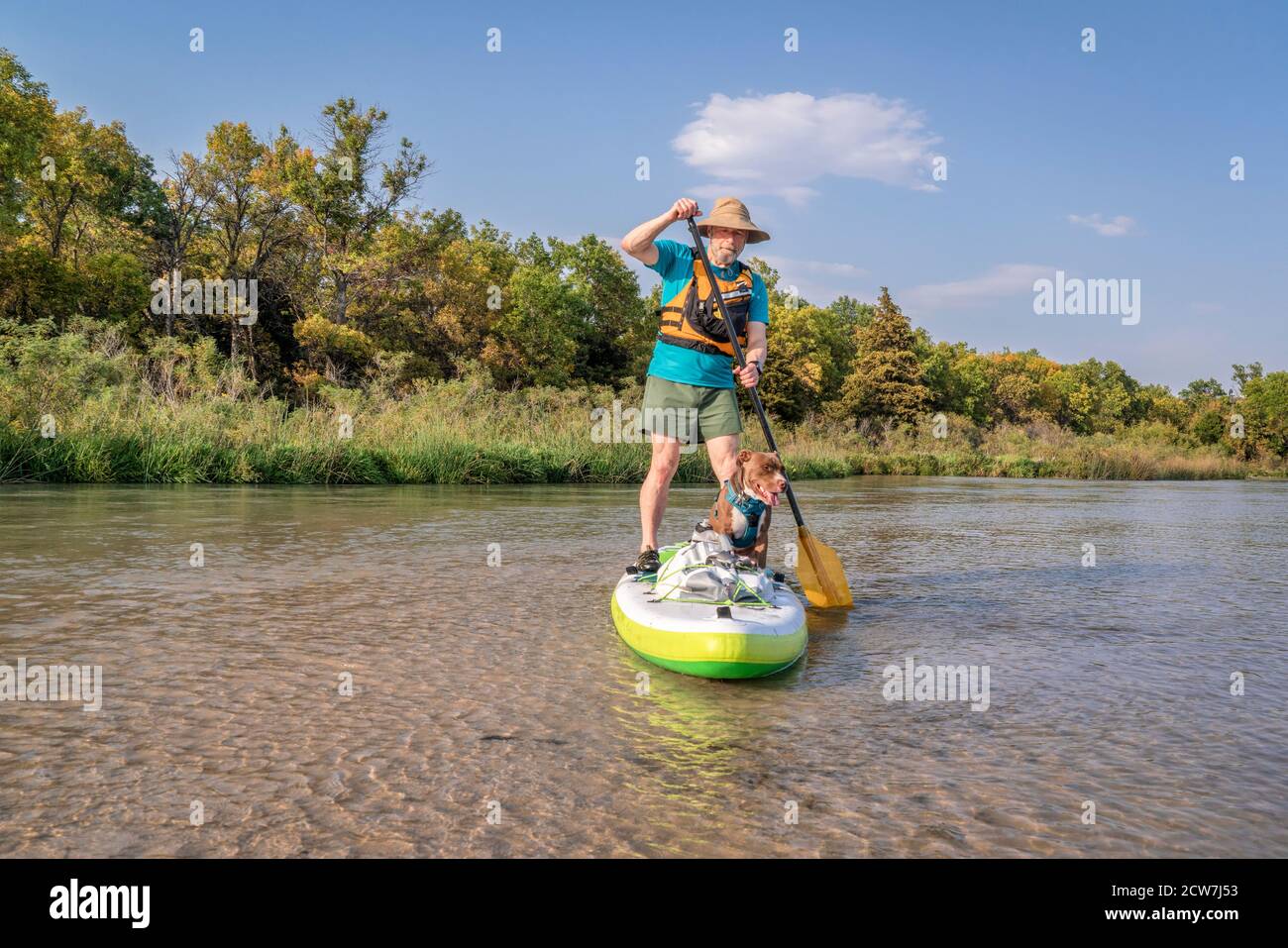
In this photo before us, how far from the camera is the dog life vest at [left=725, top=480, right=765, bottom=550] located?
5707mm

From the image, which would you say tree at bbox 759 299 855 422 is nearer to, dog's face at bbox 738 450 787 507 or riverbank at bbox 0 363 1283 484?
riverbank at bbox 0 363 1283 484

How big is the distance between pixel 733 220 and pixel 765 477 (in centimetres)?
176

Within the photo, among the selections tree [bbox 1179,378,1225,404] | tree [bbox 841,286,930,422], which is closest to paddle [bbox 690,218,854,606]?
tree [bbox 841,286,930,422]

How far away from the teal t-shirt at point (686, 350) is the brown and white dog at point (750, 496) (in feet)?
2.20

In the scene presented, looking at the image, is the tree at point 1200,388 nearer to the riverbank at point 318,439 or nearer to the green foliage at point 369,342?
the green foliage at point 369,342

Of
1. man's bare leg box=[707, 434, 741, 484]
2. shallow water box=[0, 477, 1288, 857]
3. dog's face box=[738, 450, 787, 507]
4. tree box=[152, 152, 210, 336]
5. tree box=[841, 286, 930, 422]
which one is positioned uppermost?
tree box=[152, 152, 210, 336]

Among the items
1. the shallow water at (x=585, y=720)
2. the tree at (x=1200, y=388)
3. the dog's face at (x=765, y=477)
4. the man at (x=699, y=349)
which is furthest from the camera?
the tree at (x=1200, y=388)

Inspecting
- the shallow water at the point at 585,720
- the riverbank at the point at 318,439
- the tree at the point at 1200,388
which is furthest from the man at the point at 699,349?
the tree at the point at 1200,388

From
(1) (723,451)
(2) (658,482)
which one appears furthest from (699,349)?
(2) (658,482)

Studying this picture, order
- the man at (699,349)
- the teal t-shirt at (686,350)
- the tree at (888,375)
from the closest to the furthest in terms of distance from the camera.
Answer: the man at (699,349) → the teal t-shirt at (686,350) → the tree at (888,375)

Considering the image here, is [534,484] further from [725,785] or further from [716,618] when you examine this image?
[725,785]

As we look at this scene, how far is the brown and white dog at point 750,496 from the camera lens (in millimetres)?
5625

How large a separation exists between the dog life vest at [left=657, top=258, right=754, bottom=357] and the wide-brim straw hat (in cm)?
23

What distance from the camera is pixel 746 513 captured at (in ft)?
18.7
